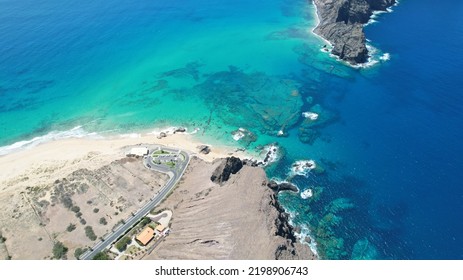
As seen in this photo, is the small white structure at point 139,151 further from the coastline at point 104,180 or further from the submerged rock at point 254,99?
the submerged rock at point 254,99

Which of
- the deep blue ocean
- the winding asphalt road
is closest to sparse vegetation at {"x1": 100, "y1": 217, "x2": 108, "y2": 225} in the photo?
the winding asphalt road

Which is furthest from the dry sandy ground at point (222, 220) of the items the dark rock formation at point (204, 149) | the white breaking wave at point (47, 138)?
the white breaking wave at point (47, 138)

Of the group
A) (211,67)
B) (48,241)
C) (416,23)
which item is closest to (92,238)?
(48,241)

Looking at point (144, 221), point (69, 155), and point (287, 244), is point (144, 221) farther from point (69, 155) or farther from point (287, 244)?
point (69, 155)

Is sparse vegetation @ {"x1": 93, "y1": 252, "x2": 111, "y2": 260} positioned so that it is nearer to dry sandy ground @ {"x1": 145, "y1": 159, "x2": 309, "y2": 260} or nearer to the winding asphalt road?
the winding asphalt road

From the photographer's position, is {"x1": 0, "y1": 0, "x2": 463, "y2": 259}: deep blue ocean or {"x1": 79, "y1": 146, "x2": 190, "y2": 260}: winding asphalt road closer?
{"x1": 79, "y1": 146, "x2": 190, "y2": 260}: winding asphalt road

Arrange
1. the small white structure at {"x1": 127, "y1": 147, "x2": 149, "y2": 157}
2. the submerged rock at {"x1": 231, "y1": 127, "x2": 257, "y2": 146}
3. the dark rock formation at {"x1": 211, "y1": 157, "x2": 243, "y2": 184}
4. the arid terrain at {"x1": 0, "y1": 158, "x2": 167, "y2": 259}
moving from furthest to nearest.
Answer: the submerged rock at {"x1": 231, "y1": 127, "x2": 257, "y2": 146}, the small white structure at {"x1": 127, "y1": 147, "x2": 149, "y2": 157}, the dark rock formation at {"x1": 211, "y1": 157, "x2": 243, "y2": 184}, the arid terrain at {"x1": 0, "y1": 158, "x2": 167, "y2": 259}
